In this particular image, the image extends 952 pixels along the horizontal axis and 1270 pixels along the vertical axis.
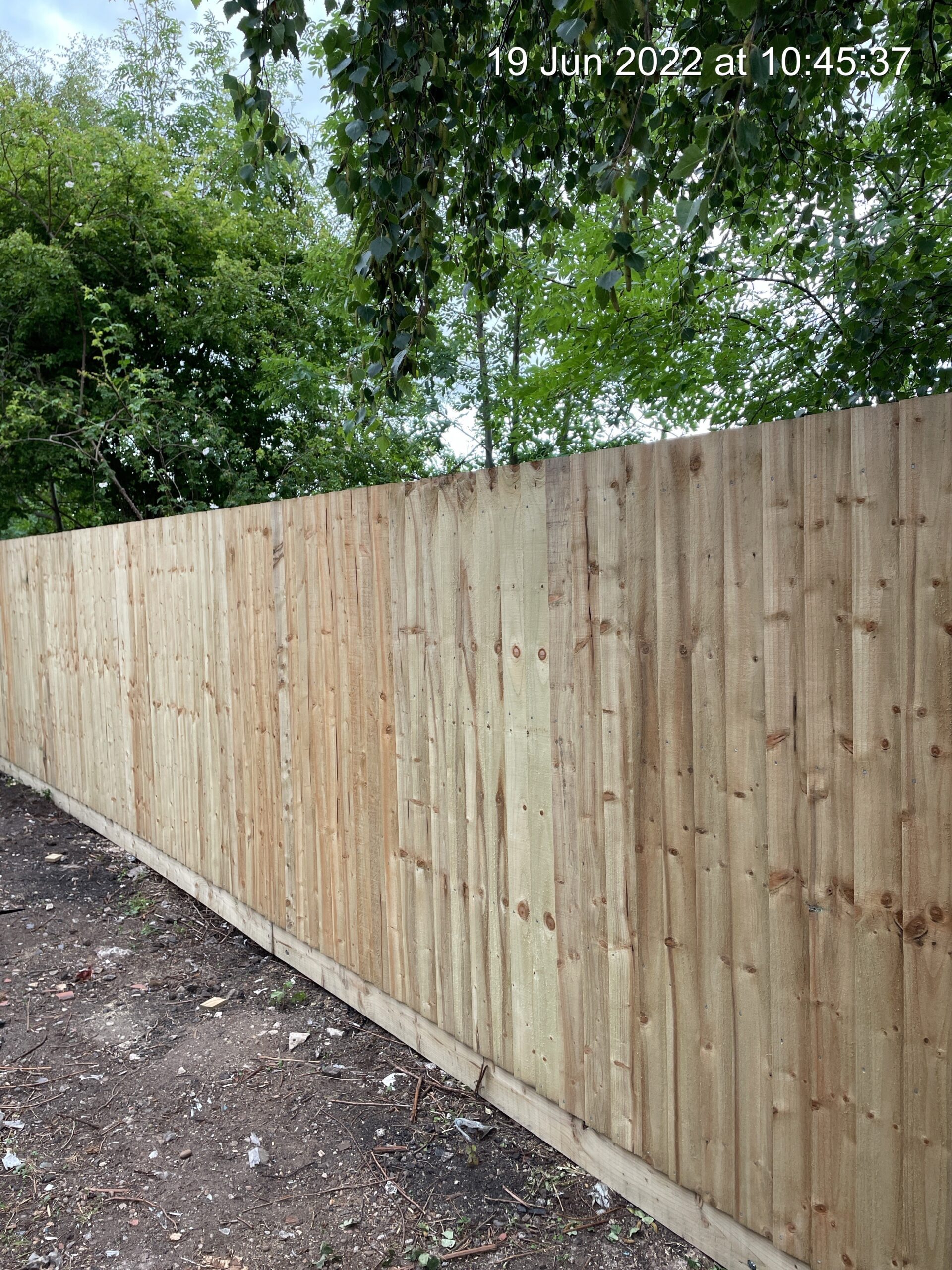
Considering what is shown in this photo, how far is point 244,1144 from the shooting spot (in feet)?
9.23

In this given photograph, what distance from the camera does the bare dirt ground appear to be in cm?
233

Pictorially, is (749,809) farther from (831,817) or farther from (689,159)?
(689,159)

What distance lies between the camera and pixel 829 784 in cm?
184

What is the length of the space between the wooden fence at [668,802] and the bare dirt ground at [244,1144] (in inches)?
5.5

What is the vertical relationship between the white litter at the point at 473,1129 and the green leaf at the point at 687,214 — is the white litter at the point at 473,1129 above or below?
below

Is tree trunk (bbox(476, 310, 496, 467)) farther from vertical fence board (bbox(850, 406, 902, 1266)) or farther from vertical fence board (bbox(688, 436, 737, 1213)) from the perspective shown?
vertical fence board (bbox(850, 406, 902, 1266))

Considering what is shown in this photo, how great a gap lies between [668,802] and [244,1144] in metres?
1.83

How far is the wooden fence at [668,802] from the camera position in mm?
1737

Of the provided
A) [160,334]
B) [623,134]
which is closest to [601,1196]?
[623,134]

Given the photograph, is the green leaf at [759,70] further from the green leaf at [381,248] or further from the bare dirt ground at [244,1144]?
the bare dirt ground at [244,1144]

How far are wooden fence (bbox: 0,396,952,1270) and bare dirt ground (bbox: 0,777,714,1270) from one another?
0.14 m

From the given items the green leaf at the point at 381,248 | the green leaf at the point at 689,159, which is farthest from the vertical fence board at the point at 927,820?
the green leaf at the point at 381,248

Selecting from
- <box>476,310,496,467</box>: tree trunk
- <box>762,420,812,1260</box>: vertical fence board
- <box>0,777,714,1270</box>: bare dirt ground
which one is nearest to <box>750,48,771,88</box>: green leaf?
<box>762,420,812,1260</box>: vertical fence board

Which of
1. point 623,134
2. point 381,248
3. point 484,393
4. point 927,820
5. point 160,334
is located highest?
point 160,334
